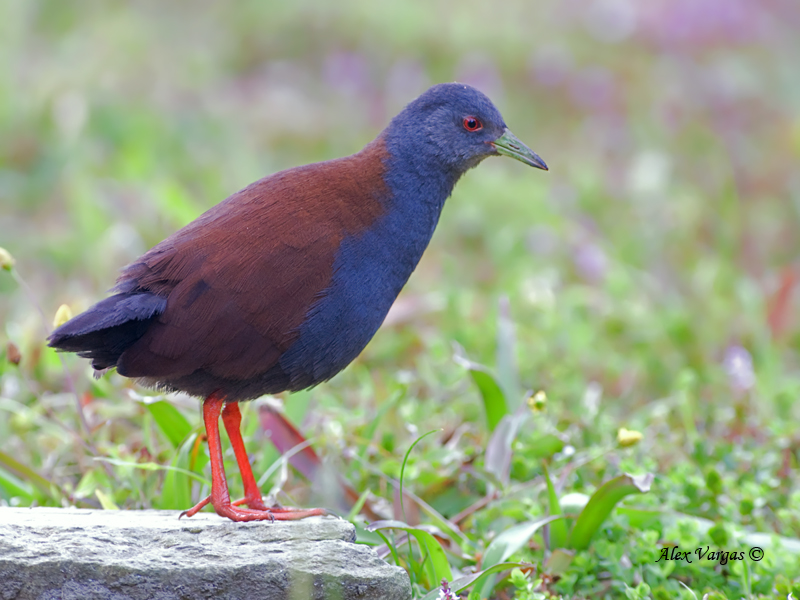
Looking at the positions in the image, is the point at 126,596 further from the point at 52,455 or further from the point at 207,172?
the point at 207,172

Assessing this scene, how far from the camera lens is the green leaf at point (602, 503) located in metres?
3.24

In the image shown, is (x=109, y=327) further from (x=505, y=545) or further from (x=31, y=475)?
(x=505, y=545)

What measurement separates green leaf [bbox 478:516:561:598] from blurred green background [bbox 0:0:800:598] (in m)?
0.22

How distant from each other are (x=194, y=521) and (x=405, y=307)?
2.90 m

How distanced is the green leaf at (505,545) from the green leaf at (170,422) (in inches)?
53.4

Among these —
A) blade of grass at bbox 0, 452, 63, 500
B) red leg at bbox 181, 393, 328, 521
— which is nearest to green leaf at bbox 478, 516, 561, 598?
red leg at bbox 181, 393, 328, 521

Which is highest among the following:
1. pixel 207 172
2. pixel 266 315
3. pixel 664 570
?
pixel 207 172

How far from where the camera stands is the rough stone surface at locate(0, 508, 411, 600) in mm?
2584

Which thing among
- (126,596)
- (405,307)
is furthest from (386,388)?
(126,596)

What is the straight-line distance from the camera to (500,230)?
7.64 m

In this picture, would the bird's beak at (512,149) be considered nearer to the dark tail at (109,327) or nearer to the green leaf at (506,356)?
the green leaf at (506,356)

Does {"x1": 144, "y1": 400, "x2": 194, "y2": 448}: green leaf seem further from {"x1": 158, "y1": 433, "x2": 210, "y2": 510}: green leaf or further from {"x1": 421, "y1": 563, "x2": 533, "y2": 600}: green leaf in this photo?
{"x1": 421, "y1": 563, "x2": 533, "y2": 600}: green leaf

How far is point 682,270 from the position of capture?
290 inches

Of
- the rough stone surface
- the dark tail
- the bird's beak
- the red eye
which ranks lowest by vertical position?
the rough stone surface
